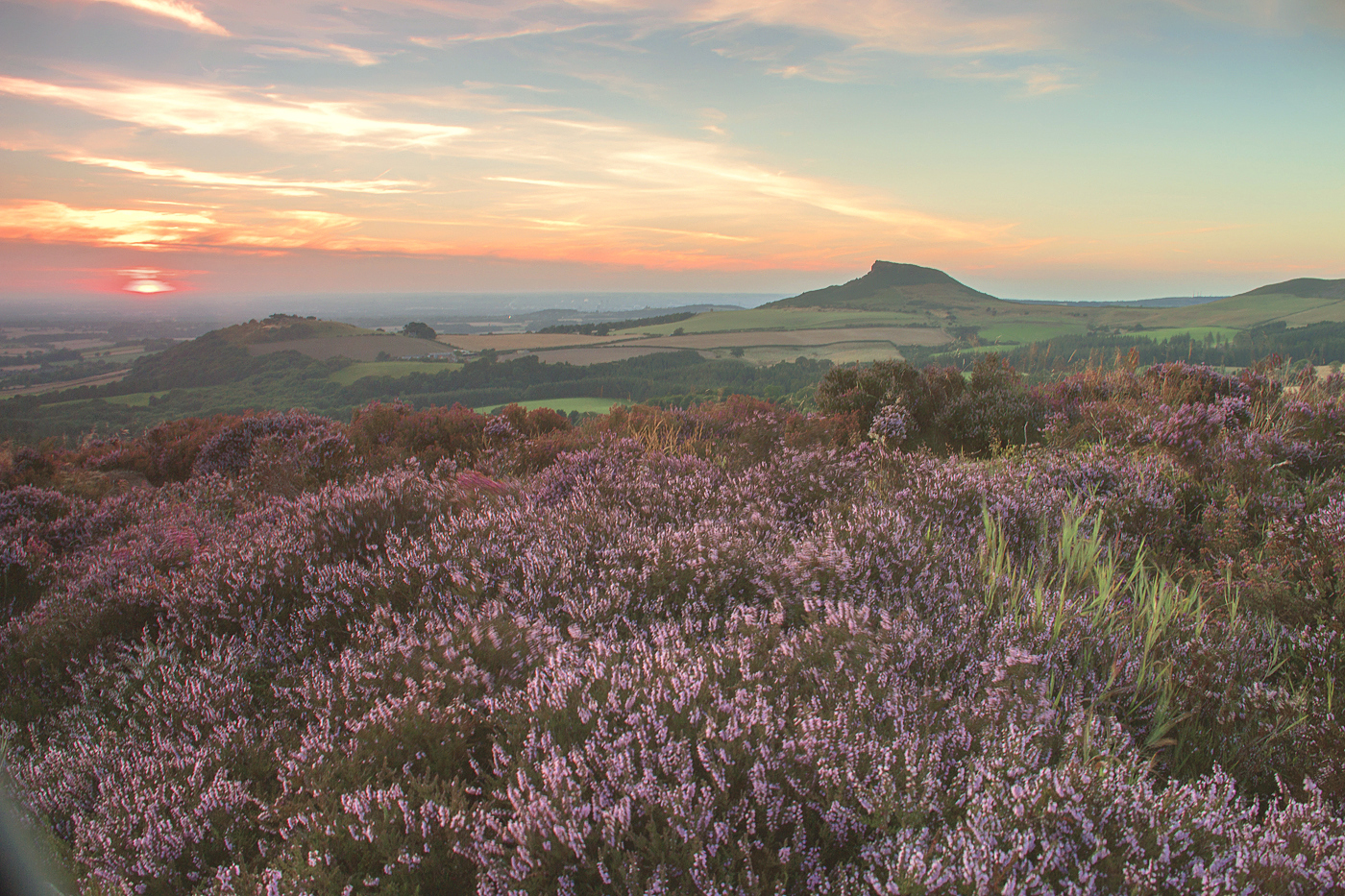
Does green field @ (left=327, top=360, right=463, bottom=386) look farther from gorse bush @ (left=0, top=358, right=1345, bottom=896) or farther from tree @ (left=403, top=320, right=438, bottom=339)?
gorse bush @ (left=0, top=358, right=1345, bottom=896)

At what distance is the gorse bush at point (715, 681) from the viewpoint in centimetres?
166

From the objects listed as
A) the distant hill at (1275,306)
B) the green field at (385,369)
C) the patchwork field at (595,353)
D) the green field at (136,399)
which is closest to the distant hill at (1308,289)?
Answer: the distant hill at (1275,306)

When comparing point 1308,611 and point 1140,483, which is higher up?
point 1140,483

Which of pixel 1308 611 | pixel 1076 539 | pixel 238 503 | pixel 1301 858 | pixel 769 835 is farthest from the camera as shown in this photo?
pixel 238 503

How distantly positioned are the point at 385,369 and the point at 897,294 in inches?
3051

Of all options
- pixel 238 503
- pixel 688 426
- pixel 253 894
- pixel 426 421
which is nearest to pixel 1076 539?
pixel 253 894

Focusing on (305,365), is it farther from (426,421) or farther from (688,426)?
(688,426)

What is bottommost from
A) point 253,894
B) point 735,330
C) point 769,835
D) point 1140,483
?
point 253,894

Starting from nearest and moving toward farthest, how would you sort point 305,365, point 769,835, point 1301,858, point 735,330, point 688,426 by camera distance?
point 1301,858 → point 769,835 → point 688,426 → point 305,365 → point 735,330

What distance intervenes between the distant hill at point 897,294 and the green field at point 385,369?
181 ft

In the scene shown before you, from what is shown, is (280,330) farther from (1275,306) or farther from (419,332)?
(1275,306)

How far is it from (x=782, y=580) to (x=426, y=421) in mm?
→ 6739

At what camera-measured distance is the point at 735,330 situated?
52.0m

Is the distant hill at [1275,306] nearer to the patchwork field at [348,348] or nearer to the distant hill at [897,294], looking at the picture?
the distant hill at [897,294]
